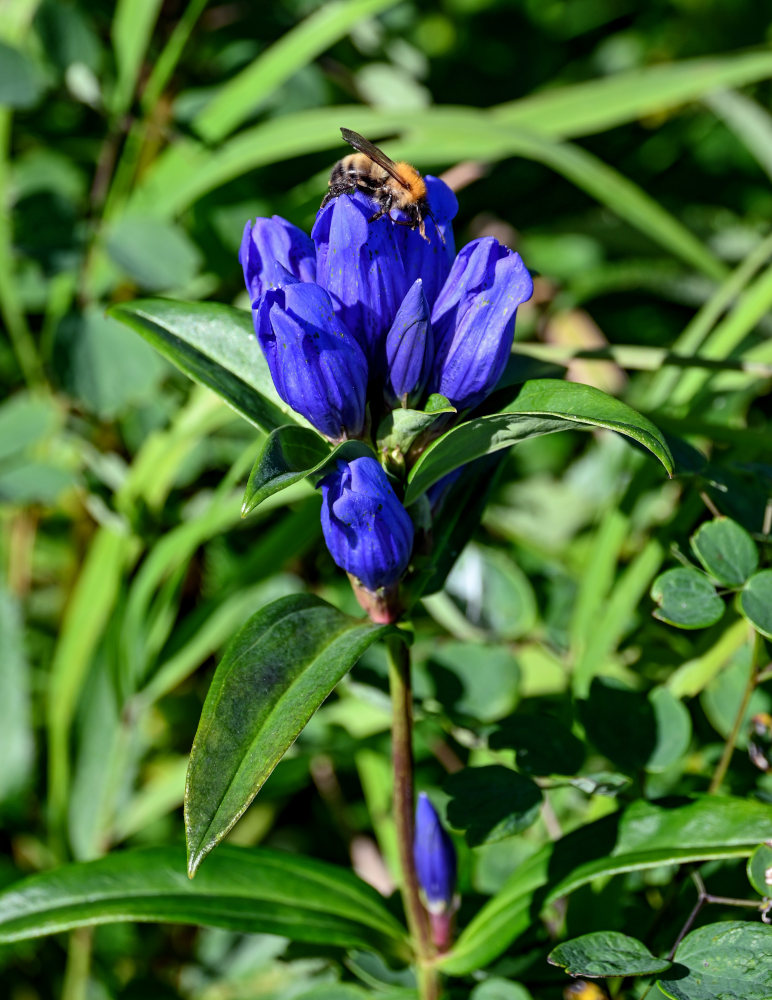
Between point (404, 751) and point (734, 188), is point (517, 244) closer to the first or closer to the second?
point (734, 188)

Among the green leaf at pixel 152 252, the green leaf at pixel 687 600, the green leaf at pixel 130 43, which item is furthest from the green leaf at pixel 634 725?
Result: the green leaf at pixel 130 43

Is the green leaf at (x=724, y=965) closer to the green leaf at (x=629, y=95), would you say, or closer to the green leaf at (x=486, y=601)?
the green leaf at (x=486, y=601)

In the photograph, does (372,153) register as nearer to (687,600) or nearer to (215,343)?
(215,343)

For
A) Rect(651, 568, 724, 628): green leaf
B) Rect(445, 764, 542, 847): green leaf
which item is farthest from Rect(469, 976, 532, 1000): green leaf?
Rect(651, 568, 724, 628): green leaf

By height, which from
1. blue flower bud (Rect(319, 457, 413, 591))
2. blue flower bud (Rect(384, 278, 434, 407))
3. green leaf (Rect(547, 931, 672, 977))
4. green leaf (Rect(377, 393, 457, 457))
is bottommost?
green leaf (Rect(547, 931, 672, 977))

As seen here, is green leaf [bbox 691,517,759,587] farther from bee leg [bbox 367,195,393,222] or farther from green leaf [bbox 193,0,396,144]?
green leaf [bbox 193,0,396,144]

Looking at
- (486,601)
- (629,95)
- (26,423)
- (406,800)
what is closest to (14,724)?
(26,423)

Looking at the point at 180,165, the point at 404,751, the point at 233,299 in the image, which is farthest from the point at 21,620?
the point at 404,751
